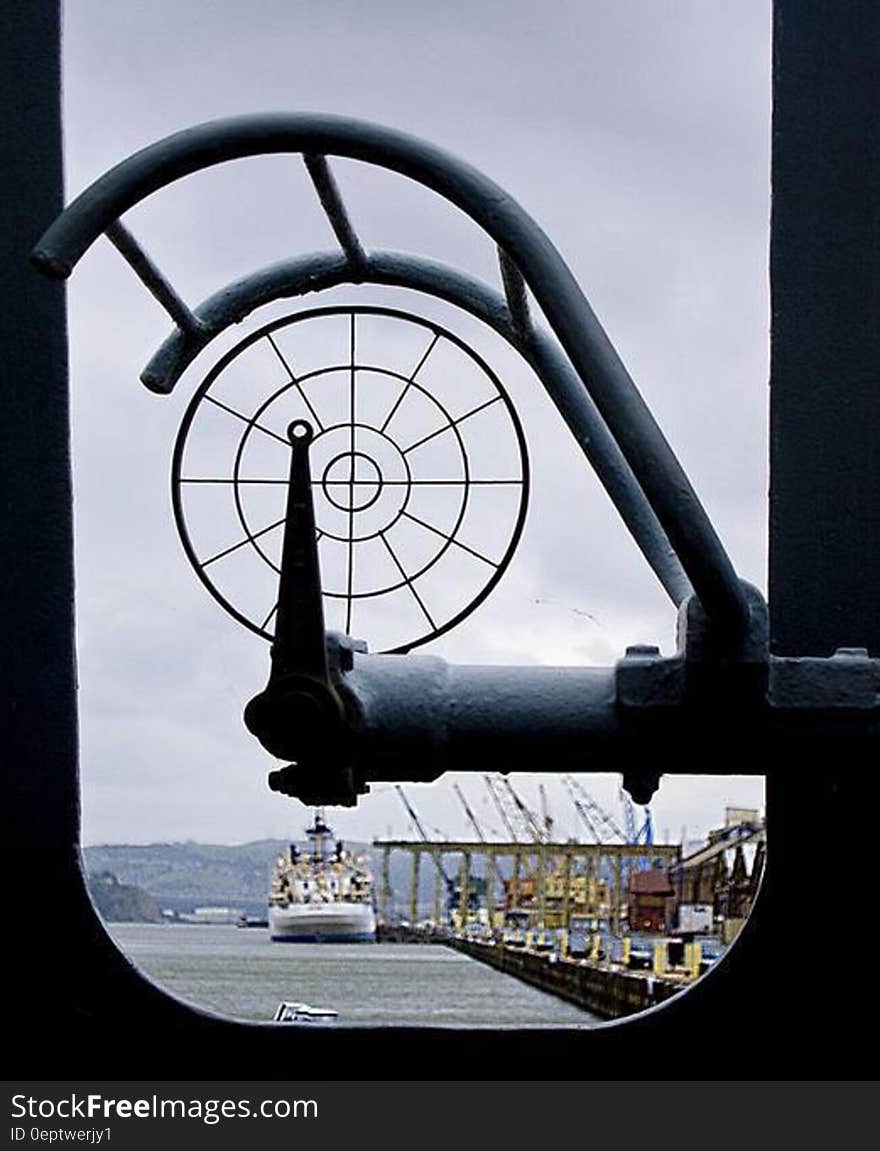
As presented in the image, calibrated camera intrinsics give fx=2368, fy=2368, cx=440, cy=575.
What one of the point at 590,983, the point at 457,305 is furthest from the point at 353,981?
the point at 457,305

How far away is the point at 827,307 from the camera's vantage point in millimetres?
3443

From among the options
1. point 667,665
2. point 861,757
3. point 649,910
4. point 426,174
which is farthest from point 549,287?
point 649,910

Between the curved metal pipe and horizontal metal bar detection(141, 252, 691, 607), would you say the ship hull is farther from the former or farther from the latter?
the curved metal pipe

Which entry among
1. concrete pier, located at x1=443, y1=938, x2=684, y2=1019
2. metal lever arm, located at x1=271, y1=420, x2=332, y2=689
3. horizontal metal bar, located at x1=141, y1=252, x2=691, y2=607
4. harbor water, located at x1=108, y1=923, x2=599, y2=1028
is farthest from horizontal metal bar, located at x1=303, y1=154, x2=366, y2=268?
harbor water, located at x1=108, y1=923, x2=599, y2=1028

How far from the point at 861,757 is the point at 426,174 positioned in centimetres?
95

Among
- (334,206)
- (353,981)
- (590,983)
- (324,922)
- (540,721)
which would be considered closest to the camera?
(540,721)

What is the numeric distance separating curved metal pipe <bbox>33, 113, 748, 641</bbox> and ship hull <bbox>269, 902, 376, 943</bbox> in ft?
287

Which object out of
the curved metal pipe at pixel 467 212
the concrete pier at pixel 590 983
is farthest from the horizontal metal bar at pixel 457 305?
the concrete pier at pixel 590 983

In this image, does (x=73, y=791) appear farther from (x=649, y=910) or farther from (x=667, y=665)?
(x=649, y=910)

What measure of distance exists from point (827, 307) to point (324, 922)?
88.1 m

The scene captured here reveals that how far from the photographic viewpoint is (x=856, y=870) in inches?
135

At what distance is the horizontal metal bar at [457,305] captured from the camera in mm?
3557

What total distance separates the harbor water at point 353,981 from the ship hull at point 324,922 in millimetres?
561

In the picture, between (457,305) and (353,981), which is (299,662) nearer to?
(457,305)
